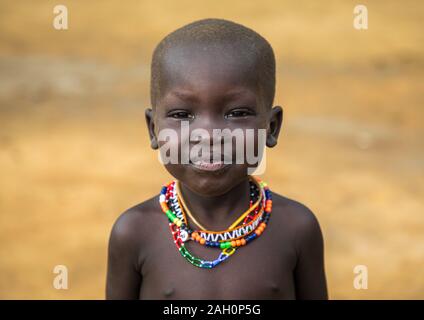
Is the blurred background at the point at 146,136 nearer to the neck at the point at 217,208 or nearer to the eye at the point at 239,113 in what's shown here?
the neck at the point at 217,208

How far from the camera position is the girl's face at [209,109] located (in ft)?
7.11

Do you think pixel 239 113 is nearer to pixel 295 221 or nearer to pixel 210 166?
pixel 210 166

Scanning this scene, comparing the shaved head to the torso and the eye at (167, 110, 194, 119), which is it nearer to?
the eye at (167, 110, 194, 119)

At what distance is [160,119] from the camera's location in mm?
2275

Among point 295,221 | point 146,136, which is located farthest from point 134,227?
point 146,136

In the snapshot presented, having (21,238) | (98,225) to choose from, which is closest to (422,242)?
(98,225)

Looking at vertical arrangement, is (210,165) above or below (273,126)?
below

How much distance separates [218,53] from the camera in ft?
7.18

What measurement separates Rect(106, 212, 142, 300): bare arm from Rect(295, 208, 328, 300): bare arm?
589mm

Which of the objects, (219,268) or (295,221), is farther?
(295,221)

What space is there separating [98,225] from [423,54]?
441 centimetres

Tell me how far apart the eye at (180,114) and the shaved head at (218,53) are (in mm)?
83

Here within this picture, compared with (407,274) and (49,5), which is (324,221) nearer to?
(407,274)

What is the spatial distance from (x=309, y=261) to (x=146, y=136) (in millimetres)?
3825
